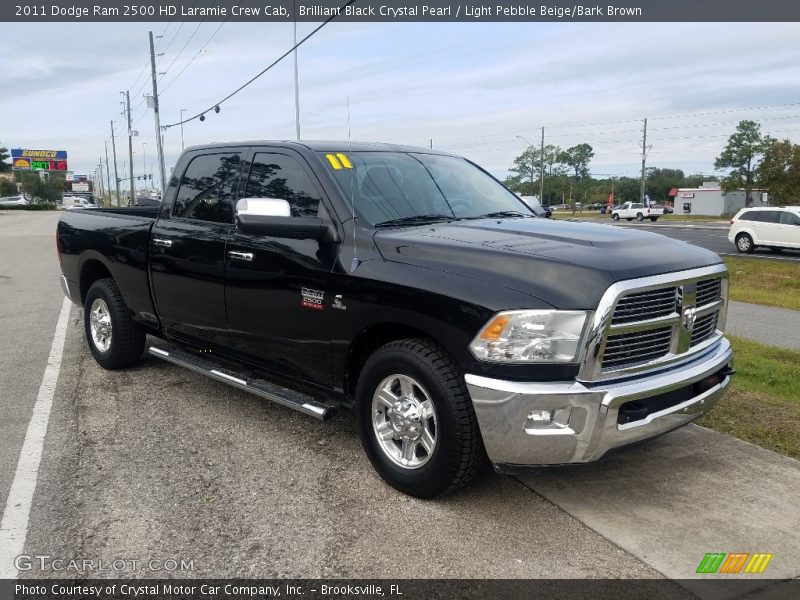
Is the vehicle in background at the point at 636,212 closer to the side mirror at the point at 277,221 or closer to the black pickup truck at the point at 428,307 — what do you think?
the black pickup truck at the point at 428,307

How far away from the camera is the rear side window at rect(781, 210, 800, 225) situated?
2205cm

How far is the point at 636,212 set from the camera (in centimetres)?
5838

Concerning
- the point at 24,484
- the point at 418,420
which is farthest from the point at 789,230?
the point at 24,484

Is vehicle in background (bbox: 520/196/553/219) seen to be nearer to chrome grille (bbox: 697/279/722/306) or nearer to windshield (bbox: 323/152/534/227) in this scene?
windshield (bbox: 323/152/534/227)

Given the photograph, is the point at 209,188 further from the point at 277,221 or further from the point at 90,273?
the point at 90,273

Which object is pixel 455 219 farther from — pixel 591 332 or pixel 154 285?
pixel 154 285

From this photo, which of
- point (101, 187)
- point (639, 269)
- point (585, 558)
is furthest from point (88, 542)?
point (101, 187)

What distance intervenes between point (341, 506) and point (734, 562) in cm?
188

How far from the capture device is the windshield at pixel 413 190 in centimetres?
417

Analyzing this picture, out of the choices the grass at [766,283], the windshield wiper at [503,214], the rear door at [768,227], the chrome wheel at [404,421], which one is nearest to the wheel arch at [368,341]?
the chrome wheel at [404,421]

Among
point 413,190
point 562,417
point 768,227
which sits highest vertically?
point 413,190

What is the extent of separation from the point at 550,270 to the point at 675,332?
799 millimetres

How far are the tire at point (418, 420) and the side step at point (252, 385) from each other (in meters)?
0.31

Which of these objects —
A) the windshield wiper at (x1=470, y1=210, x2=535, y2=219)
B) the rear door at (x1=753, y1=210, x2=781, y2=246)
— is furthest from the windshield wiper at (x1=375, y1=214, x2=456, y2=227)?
the rear door at (x1=753, y1=210, x2=781, y2=246)
